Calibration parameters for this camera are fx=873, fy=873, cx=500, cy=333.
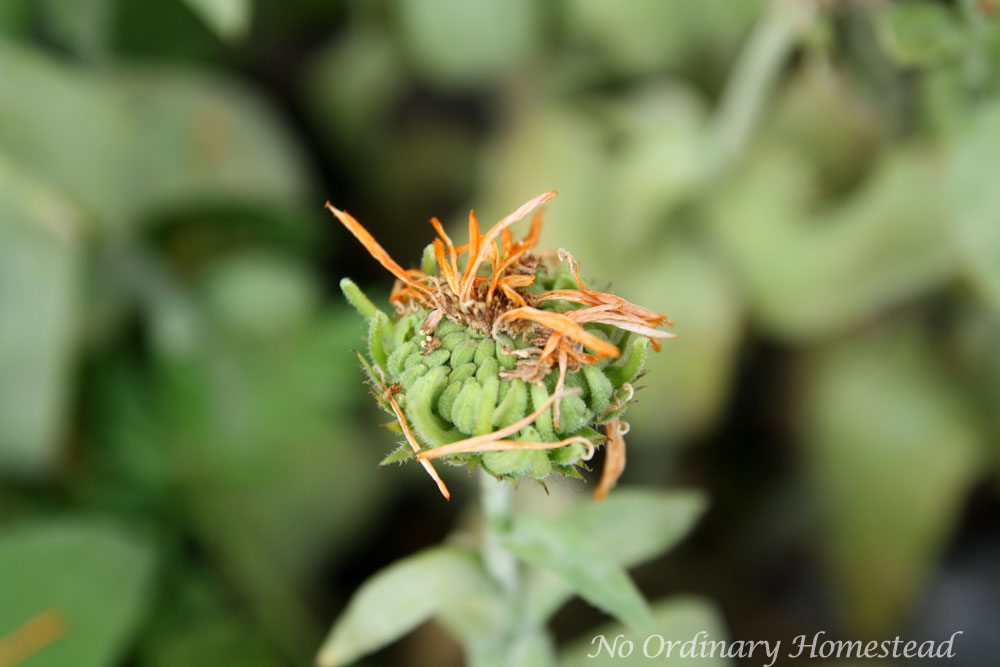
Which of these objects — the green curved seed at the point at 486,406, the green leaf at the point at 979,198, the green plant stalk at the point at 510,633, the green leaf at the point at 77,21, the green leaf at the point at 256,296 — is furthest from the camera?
the green leaf at the point at 256,296

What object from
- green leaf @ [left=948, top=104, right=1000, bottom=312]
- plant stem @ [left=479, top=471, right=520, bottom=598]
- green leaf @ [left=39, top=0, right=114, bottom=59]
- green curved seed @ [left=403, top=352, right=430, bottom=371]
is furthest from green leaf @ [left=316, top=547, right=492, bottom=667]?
green leaf @ [left=39, top=0, right=114, bottom=59]

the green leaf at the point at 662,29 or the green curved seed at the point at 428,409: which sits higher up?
the green leaf at the point at 662,29

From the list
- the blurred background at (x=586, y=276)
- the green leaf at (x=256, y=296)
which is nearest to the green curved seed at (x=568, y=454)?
the blurred background at (x=586, y=276)

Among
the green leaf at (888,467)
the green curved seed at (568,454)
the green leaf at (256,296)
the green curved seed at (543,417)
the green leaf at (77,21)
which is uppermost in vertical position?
the green leaf at (77,21)

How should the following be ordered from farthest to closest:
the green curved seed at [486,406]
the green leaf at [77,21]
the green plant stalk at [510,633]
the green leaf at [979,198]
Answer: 1. the green leaf at [77,21]
2. the green leaf at [979,198]
3. the green plant stalk at [510,633]
4. the green curved seed at [486,406]

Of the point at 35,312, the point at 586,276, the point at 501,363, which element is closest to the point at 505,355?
the point at 501,363

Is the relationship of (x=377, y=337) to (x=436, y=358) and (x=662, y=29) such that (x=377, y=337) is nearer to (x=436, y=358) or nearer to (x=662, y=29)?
(x=436, y=358)

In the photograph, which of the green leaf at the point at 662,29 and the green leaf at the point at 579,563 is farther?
the green leaf at the point at 662,29

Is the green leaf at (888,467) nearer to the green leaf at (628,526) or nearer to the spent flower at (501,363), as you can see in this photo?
the green leaf at (628,526)

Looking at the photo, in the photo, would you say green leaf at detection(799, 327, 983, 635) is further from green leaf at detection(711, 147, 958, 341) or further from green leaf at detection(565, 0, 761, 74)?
green leaf at detection(565, 0, 761, 74)
